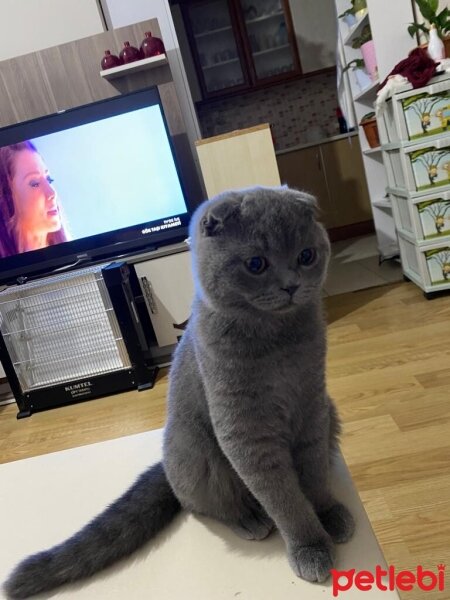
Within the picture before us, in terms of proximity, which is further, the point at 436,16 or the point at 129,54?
the point at 129,54

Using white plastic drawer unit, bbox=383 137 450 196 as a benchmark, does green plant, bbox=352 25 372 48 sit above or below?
above

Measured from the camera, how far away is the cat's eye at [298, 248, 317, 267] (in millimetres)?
540

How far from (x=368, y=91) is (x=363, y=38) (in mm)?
275

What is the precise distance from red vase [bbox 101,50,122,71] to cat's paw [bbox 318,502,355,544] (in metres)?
2.43

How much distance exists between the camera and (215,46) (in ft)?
14.0

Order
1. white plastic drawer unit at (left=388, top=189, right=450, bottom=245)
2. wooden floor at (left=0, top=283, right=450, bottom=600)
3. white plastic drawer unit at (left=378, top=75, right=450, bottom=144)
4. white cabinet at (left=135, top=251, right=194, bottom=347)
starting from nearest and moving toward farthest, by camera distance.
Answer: wooden floor at (left=0, top=283, right=450, bottom=600) < white plastic drawer unit at (left=378, top=75, right=450, bottom=144) < white plastic drawer unit at (left=388, top=189, right=450, bottom=245) < white cabinet at (left=135, top=251, right=194, bottom=347)

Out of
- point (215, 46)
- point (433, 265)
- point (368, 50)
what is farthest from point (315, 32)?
point (433, 265)

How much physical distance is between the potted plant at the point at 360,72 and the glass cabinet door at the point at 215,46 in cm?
158

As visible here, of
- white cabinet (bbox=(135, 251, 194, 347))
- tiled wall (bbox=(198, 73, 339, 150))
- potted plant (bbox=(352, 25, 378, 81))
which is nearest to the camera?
white cabinet (bbox=(135, 251, 194, 347))

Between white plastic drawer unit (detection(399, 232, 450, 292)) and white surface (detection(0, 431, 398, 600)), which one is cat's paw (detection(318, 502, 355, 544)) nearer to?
white surface (detection(0, 431, 398, 600))

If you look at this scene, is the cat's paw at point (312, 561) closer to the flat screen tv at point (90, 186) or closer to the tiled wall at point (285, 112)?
the flat screen tv at point (90, 186)

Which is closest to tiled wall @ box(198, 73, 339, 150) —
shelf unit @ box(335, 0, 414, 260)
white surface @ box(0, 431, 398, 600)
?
shelf unit @ box(335, 0, 414, 260)

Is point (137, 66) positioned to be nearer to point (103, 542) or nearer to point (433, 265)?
point (433, 265)

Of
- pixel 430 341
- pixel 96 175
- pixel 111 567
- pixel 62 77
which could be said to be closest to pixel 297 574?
pixel 111 567
